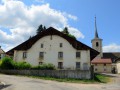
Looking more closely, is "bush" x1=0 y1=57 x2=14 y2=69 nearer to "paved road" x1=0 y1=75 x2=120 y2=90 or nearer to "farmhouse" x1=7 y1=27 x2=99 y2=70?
"farmhouse" x1=7 y1=27 x2=99 y2=70

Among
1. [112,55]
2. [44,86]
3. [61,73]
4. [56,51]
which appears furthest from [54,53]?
[112,55]

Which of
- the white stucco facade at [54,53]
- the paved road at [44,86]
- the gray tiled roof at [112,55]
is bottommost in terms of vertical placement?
the paved road at [44,86]

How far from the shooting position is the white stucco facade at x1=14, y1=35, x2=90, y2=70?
4875cm

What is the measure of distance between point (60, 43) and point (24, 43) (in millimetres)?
8134

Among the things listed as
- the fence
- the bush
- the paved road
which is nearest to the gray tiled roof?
the bush

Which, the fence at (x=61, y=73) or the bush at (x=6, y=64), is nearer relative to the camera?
Answer: the fence at (x=61, y=73)

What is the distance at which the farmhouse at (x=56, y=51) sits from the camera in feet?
160

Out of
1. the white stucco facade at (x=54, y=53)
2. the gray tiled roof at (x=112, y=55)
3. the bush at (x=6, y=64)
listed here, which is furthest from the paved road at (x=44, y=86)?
the gray tiled roof at (x=112, y=55)

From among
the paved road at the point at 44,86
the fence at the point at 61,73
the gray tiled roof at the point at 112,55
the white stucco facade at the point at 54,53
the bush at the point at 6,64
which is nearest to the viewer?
the paved road at the point at 44,86

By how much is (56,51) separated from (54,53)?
24.7 inches

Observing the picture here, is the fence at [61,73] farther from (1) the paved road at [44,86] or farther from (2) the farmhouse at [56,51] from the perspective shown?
(2) the farmhouse at [56,51]

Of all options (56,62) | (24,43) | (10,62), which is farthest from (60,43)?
(10,62)

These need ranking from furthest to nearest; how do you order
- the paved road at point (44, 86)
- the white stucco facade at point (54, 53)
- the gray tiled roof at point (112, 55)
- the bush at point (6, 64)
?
1. the gray tiled roof at point (112, 55)
2. the white stucco facade at point (54, 53)
3. the bush at point (6, 64)
4. the paved road at point (44, 86)

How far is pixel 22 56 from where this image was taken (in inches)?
2021
